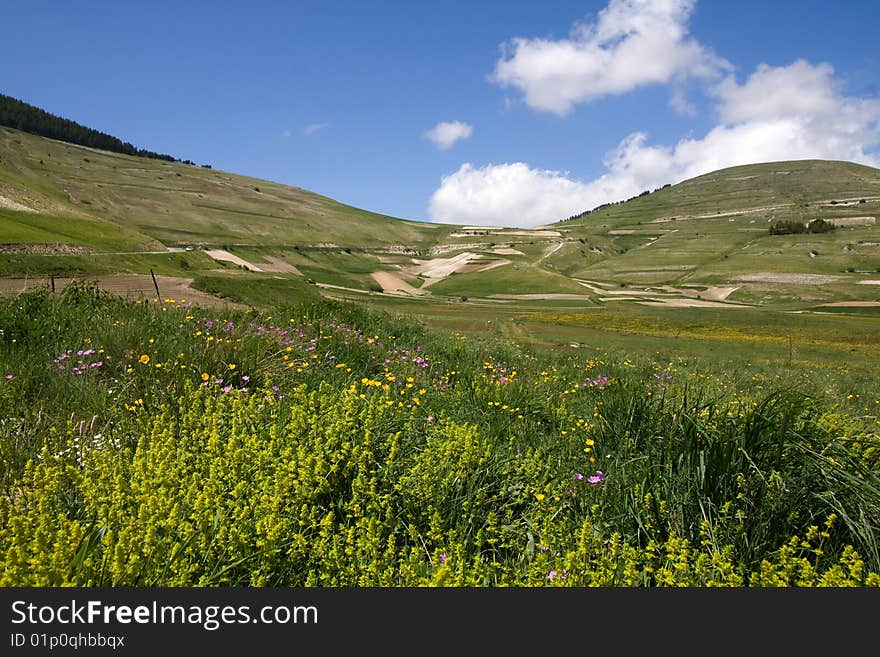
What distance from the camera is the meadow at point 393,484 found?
102 inches

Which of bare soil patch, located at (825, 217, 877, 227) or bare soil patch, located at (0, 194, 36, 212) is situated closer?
bare soil patch, located at (0, 194, 36, 212)

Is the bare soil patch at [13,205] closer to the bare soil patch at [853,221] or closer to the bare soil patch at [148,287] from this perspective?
the bare soil patch at [148,287]

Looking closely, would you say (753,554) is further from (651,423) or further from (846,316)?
(846,316)

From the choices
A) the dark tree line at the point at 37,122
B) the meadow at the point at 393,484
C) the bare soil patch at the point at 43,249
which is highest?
the dark tree line at the point at 37,122

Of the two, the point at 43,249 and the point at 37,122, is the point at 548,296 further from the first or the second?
the point at 37,122

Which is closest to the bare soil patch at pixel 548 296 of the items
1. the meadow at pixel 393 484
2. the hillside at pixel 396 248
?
the hillside at pixel 396 248

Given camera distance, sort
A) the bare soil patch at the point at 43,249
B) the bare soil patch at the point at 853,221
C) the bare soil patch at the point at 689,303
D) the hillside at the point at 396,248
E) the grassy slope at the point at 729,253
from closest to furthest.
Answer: the bare soil patch at the point at 43,249
the hillside at the point at 396,248
the bare soil patch at the point at 689,303
the grassy slope at the point at 729,253
the bare soil patch at the point at 853,221

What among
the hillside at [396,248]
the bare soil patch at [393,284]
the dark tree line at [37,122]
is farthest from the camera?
the dark tree line at [37,122]

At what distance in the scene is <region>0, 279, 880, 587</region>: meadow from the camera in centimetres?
260

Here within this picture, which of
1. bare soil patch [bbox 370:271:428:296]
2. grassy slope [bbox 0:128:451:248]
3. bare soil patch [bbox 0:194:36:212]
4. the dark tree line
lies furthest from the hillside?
the dark tree line

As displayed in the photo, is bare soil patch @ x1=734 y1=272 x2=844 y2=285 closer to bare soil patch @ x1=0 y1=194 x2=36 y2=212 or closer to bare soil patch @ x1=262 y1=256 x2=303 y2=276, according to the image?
bare soil patch @ x1=262 y1=256 x2=303 y2=276

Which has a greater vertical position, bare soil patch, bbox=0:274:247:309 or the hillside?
the hillside

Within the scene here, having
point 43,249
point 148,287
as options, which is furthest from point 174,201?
point 148,287

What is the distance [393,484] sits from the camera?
11.8ft
